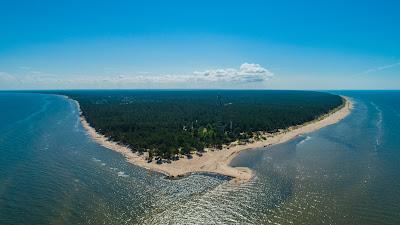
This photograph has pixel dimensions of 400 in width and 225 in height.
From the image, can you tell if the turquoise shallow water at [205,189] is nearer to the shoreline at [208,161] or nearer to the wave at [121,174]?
the wave at [121,174]

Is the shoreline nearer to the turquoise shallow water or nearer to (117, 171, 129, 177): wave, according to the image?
the turquoise shallow water

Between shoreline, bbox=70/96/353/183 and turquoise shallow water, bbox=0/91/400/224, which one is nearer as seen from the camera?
turquoise shallow water, bbox=0/91/400/224

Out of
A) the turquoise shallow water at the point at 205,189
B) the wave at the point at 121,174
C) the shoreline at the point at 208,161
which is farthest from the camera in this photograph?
the shoreline at the point at 208,161

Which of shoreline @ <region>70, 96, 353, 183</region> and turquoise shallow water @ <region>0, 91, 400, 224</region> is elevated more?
shoreline @ <region>70, 96, 353, 183</region>

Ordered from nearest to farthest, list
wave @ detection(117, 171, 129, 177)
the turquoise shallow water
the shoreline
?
1. the turquoise shallow water
2. wave @ detection(117, 171, 129, 177)
3. the shoreline

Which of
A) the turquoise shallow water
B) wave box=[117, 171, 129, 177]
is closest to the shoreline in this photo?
the turquoise shallow water

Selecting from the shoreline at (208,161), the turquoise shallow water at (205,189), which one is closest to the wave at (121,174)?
the turquoise shallow water at (205,189)

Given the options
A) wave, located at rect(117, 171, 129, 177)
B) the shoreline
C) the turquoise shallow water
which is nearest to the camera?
the turquoise shallow water

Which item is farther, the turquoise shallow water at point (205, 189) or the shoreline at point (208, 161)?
the shoreline at point (208, 161)

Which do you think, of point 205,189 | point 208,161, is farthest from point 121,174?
point 208,161
